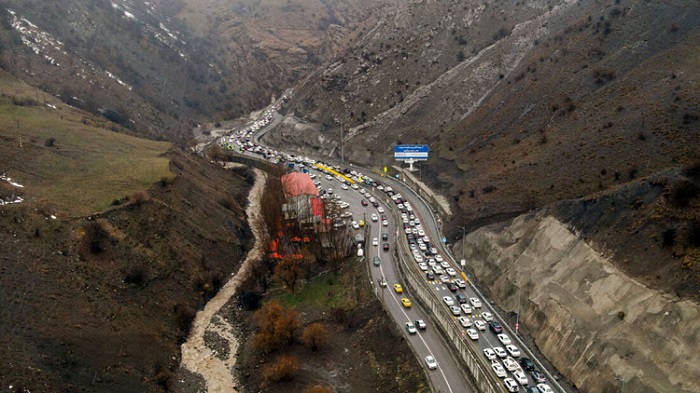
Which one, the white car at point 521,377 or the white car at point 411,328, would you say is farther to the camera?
the white car at point 411,328

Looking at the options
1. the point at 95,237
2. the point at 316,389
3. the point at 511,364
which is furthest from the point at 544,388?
the point at 95,237

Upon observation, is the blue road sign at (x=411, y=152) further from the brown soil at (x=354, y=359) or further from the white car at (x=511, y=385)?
the white car at (x=511, y=385)

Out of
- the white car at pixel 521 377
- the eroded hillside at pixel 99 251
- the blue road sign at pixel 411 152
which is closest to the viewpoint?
the white car at pixel 521 377

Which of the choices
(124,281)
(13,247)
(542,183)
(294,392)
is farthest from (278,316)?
(542,183)

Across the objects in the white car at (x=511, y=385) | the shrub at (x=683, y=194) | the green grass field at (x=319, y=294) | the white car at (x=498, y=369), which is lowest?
the white car at (x=511, y=385)

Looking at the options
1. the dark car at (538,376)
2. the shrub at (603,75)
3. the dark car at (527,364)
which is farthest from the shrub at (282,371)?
the shrub at (603,75)

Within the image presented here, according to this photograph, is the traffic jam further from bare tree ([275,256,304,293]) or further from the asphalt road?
bare tree ([275,256,304,293])

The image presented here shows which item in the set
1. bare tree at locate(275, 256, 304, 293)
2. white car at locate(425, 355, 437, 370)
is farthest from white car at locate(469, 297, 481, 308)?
bare tree at locate(275, 256, 304, 293)
